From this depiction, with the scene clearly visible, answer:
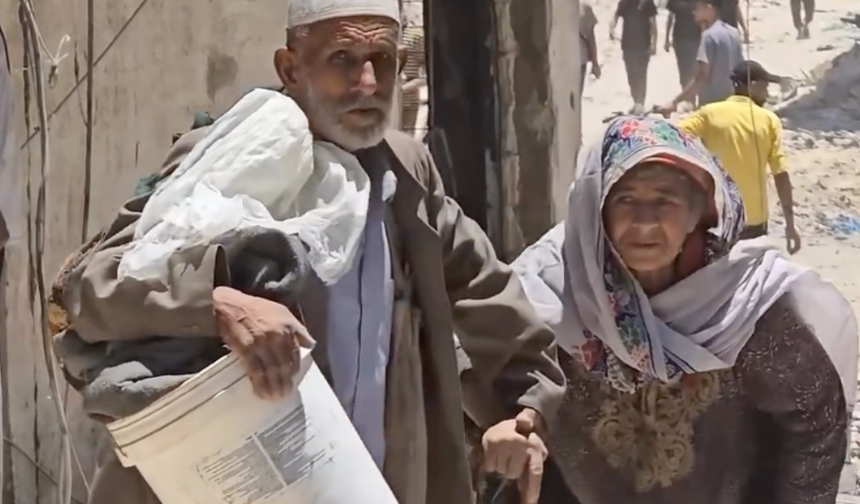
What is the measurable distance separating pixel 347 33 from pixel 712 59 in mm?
3515

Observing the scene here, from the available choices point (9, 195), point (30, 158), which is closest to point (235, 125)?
point (9, 195)

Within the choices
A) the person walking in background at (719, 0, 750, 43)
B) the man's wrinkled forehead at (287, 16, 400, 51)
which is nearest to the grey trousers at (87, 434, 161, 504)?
the man's wrinkled forehead at (287, 16, 400, 51)

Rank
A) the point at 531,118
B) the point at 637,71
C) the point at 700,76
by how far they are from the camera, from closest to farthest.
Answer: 1. the point at 531,118
2. the point at 700,76
3. the point at 637,71

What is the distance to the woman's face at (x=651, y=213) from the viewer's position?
2334 millimetres

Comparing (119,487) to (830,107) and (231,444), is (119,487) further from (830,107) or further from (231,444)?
(830,107)

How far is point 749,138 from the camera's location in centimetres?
448

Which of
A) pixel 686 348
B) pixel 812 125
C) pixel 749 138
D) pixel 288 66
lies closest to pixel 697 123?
pixel 749 138

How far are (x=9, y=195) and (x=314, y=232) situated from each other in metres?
1.04

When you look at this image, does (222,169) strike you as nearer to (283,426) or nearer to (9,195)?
(283,426)

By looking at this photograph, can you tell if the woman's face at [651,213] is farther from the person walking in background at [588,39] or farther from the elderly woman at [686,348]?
the person walking in background at [588,39]

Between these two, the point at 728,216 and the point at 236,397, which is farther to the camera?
the point at 728,216

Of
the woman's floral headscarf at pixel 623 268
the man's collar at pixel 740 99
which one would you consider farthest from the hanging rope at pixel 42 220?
the man's collar at pixel 740 99

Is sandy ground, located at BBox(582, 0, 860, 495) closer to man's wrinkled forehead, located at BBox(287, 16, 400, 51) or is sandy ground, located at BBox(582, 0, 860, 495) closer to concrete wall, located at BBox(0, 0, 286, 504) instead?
concrete wall, located at BBox(0, 0, 286, 504)

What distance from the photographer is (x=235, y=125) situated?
5.51 ft
